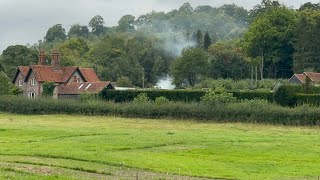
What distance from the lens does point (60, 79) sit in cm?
11481

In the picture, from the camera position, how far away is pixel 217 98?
79.9m

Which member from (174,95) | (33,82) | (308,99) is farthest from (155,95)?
(33,82)

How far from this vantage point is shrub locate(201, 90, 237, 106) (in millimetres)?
79181

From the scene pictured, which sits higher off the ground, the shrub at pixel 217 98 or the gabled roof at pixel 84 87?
the gabled roof at pixel 84 87

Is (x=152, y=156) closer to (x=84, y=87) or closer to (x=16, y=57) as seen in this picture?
(x=84, y=87)

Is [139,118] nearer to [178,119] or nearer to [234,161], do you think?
[178,119]

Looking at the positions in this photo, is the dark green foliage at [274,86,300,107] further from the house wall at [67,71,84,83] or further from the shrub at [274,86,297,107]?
the house wall at [67,71,84,83]

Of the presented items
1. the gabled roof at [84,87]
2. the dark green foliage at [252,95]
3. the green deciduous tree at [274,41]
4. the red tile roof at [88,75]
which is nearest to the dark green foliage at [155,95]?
the dark green foliage at [252,95]

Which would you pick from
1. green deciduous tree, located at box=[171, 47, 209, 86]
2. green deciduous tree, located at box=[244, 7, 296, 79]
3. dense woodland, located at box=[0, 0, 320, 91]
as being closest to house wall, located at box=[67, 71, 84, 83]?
dense woodland, located at box=[0, 0, 320, 91]

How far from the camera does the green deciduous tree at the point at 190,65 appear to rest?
128 metres

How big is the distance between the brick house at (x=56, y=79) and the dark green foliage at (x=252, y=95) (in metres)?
27.3

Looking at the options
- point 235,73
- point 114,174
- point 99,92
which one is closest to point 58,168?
point 114,174

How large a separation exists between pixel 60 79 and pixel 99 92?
17.3 m

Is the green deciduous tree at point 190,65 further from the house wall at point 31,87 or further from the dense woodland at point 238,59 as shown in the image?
the house wall at point 31,87
